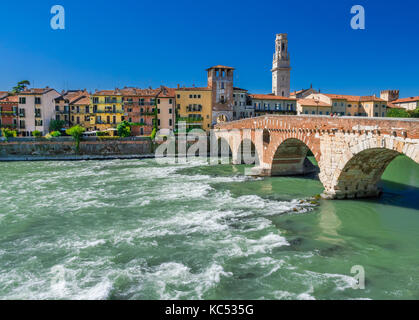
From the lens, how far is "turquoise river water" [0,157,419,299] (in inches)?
437

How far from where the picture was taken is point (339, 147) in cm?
2053

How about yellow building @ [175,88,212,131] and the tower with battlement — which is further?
the tower with battlement

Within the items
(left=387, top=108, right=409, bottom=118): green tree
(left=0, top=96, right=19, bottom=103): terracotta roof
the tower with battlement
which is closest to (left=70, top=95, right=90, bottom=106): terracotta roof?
(left=0, top=96, right=19, bottom=103): terracotta roof

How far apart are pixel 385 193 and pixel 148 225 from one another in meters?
16.9

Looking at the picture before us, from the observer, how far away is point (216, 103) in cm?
6328

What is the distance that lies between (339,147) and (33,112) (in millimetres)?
55659

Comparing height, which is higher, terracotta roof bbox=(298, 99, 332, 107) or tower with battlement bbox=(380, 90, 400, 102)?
tower with battlement bbox=(380, 90, 400, 102)

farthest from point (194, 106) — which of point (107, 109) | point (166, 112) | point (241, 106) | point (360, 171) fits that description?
point (360, 171)

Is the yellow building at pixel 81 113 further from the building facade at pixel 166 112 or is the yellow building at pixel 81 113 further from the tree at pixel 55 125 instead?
the building facade at pixel 166 112

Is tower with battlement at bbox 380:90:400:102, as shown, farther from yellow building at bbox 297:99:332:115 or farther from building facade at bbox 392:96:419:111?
yellow building at bbox 297:99:332:115

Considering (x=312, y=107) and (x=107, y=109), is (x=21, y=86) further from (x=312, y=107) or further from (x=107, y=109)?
(x=312, y=107)

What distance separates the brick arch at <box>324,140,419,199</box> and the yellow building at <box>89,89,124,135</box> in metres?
46.7

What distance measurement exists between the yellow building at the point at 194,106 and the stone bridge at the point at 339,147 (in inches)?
1198
